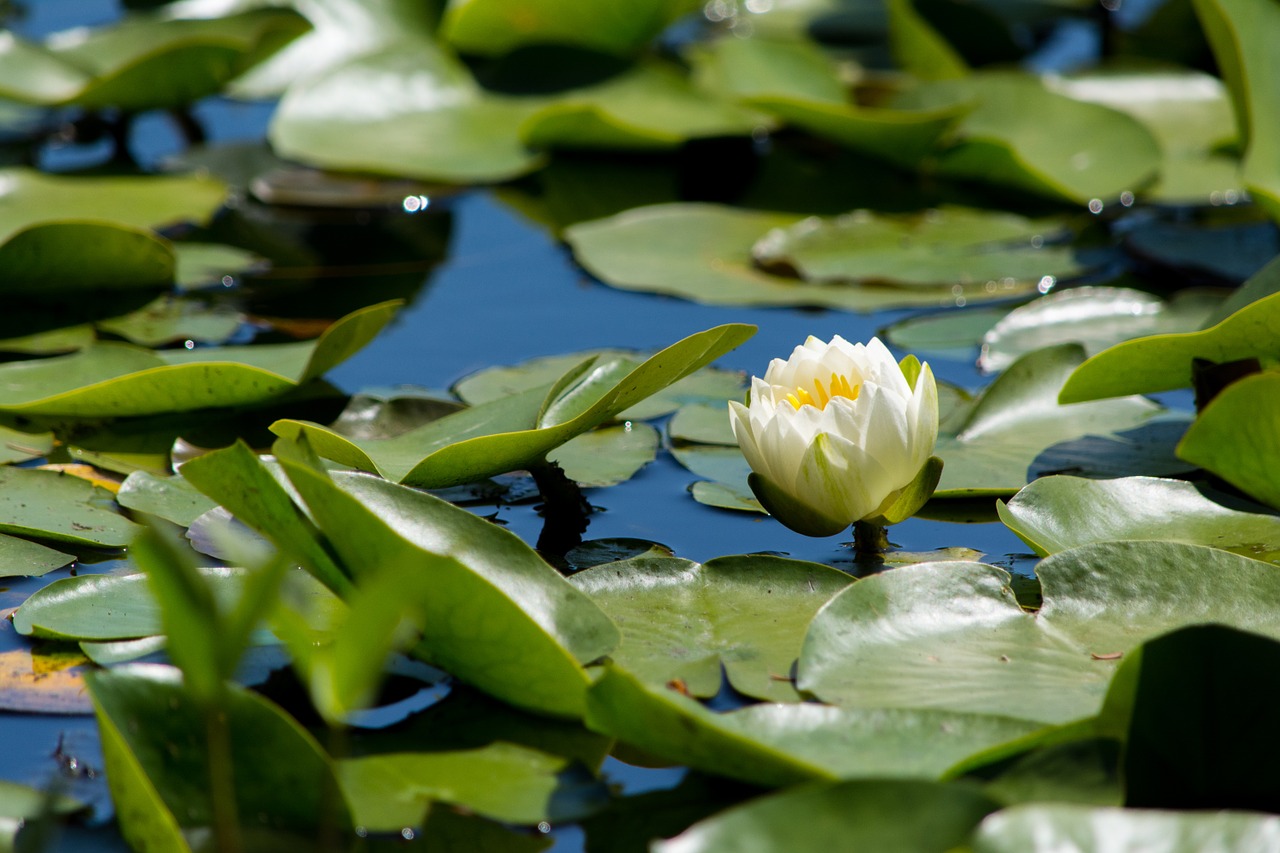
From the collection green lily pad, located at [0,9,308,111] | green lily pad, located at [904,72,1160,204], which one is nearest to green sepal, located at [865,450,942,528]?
green lily pad, located at [904,72,1160,204]

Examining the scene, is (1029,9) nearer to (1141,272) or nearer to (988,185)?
(988,185)

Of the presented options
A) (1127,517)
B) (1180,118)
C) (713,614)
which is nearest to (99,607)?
(713,614)

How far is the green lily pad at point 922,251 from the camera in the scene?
187 cm

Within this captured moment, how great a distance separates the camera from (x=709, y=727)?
796 mm

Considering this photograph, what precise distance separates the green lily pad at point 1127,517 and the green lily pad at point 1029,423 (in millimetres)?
121

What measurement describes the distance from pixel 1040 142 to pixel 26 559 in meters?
1.77

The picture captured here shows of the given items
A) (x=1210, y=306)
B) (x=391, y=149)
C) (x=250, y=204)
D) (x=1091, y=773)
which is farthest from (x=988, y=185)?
(x=1091, y=773)

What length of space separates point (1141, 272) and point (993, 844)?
56.3 inches


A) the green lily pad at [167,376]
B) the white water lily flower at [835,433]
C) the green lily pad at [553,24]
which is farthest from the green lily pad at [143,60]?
the white water lily flower at [835,433]

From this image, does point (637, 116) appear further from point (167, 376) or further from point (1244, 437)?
point (1244, 437)

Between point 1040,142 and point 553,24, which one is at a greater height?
point 553,24

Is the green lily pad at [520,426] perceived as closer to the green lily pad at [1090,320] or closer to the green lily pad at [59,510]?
the green lily pad at [59,510]

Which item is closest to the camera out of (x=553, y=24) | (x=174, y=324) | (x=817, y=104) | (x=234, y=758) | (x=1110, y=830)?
(x=1110, y=830)

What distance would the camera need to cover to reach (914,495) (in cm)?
112
